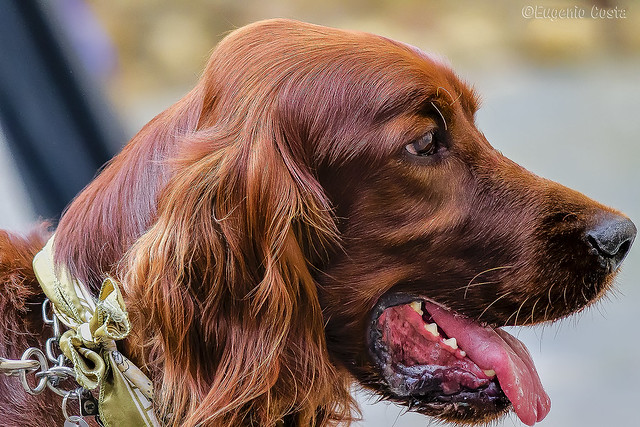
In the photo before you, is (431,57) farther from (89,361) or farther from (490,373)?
(89,361)

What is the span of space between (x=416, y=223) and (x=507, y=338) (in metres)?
0.47

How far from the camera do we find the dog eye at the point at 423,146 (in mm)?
1554

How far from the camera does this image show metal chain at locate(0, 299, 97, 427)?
1.41 metres

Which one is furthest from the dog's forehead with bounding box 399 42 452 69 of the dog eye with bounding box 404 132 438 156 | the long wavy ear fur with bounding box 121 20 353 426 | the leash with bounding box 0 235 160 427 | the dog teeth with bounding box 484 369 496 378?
the leash with bounding box 0 235 160 427

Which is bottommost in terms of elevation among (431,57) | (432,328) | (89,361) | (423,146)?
(432,328)

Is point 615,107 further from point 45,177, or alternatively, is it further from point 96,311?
point 96,311

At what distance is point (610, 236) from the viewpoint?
1605 millimetres

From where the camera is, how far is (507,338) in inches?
70.7

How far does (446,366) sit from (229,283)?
1.94ft

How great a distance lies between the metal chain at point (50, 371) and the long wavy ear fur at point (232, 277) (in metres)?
0.15

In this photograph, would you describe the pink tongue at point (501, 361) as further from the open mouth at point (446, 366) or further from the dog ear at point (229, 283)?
the dog ear at point (229, 283)
